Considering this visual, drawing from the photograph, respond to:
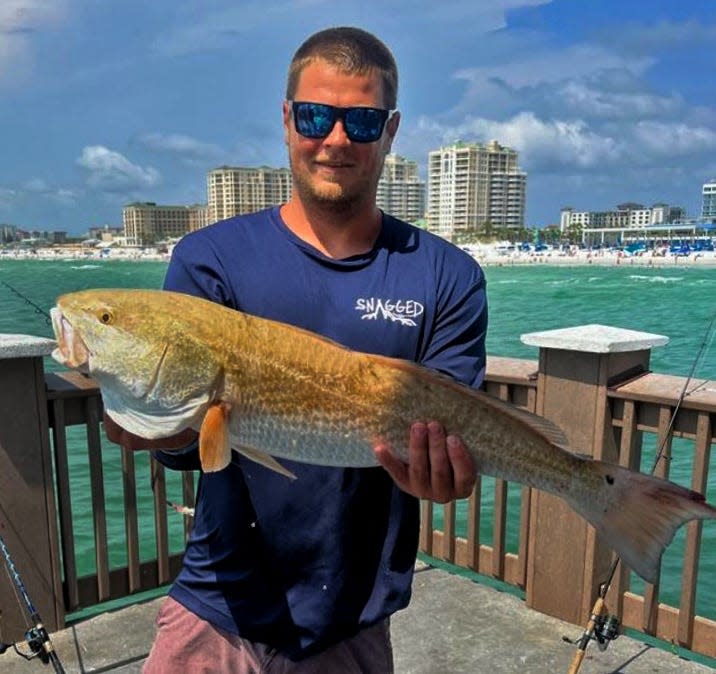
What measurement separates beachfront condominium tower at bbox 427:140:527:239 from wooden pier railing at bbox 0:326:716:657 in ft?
495

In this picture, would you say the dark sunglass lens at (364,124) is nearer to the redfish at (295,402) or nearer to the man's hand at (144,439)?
the redfish at (295,402)

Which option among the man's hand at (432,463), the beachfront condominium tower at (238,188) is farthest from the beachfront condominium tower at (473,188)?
the man's hand at (432,463)

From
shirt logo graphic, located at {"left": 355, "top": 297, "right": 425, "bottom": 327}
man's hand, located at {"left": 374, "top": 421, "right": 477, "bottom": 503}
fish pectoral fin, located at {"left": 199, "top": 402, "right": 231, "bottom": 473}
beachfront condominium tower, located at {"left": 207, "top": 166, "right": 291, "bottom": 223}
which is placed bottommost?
man's hand, located at {"left": 374, "top": 421, "right": 477, "bottom": 503}

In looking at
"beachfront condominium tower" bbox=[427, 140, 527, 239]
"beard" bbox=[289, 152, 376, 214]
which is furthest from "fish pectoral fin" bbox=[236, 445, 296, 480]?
"beachfront condominium tower" bbox=[427, 140, 527, 239]

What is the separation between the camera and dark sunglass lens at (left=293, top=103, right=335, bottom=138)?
6.65ft

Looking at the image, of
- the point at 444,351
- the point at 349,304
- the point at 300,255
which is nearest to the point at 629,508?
the point at 444,351

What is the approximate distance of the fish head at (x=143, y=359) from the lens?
174cm

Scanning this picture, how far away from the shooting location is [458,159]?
521ft

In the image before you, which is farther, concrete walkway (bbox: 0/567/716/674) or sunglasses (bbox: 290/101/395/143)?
concrete walkway (bbox: 0/567/716/674)

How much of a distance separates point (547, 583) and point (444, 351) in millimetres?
2549

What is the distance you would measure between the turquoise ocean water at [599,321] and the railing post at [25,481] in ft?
5.89

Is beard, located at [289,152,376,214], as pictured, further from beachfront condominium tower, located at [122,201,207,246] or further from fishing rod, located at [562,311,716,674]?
beachfront condominium tower, located at [122,201,207,246]

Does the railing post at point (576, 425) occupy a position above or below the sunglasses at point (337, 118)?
below

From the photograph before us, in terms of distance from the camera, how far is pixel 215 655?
2.07 m
